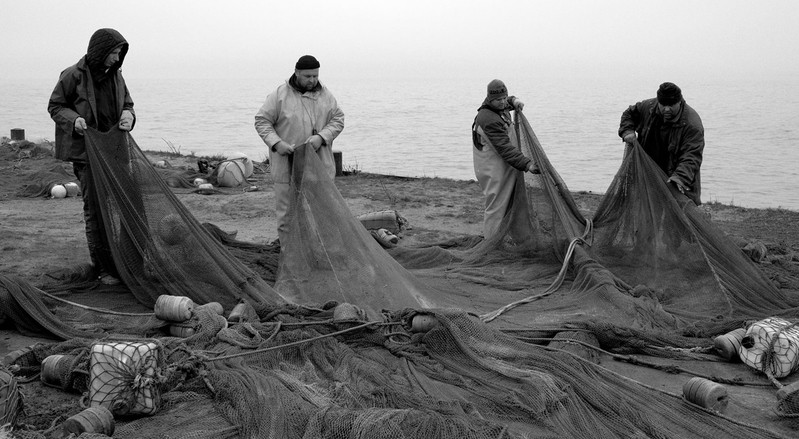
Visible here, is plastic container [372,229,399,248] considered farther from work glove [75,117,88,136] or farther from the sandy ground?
work glove [75,117,88,136]

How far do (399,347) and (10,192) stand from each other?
7.39 m

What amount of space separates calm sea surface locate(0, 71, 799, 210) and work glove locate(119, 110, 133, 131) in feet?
22.9

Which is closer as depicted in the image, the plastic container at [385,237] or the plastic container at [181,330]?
the plastic container at [181,330]

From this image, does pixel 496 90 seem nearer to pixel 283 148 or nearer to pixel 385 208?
pixel 283 148

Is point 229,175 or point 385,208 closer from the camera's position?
point 385,208

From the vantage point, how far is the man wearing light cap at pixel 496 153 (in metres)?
7.03

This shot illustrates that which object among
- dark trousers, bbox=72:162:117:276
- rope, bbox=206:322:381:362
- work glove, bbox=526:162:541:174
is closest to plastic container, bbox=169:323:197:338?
rope, bbox=206:322:381:362

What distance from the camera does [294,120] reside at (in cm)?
652

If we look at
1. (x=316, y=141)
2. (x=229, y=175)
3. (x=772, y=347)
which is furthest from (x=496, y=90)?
(x=229, y=175)

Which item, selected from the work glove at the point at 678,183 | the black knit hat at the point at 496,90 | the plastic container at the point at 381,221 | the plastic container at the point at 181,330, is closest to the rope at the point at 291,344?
the plastic container at the point at 181,330

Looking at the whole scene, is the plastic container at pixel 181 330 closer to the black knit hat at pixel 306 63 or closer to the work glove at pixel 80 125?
the work glove at pixel 80 125

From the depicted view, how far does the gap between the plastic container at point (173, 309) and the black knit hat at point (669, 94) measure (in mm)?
3799

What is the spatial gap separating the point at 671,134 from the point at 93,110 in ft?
14.0

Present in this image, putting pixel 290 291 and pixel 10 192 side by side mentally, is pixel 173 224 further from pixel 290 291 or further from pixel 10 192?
pixel 10 192
